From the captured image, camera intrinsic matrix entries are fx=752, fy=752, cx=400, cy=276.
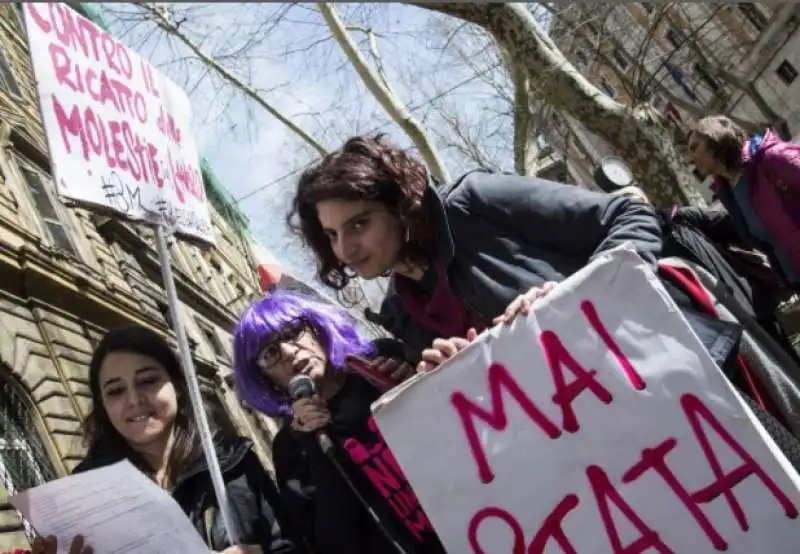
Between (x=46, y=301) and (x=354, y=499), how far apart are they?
698 cm

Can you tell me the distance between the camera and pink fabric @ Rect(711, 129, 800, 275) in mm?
2609

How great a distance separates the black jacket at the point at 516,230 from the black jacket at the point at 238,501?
0.84 meters

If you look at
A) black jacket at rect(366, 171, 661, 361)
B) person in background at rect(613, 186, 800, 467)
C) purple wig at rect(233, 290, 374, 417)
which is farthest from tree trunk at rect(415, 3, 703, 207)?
person in background at rect(613, 186, 800, 467)

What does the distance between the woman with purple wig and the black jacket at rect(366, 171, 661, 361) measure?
368 millimetres

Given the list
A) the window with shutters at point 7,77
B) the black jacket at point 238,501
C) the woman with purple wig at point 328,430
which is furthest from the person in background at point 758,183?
the window with shutters at point 7,77

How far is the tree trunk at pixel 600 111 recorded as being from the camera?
4.95 metres

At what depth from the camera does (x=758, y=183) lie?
2775mm

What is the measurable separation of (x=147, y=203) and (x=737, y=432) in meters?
1.99

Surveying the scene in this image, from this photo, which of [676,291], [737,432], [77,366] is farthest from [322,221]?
[77,366]

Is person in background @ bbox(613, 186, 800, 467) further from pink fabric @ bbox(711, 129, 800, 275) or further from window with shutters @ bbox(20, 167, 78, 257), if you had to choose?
window with shutters @ bbox(20, 167, 78, 257)

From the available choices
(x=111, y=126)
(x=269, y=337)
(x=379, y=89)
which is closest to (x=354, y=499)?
(x=269, y=337)

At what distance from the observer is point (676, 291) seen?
66.9 inches

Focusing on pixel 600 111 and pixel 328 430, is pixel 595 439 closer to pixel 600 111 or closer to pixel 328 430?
pixel 328 430

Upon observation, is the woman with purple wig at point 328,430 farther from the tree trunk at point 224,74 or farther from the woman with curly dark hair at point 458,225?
the tree trunk at point 224,74
